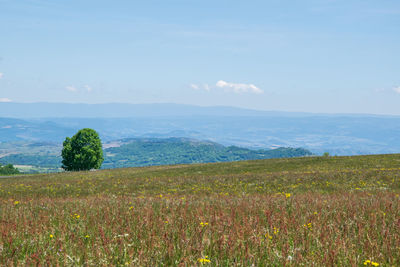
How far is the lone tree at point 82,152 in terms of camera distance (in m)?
81.5

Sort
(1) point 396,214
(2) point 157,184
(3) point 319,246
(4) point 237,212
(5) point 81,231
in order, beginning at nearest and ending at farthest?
1. (3) point 319,246
2. (5) point 81,231
3. (1) point 396,214
4. (4) point 237,212
5. (2) point 157,184

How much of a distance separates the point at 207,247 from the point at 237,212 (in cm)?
426

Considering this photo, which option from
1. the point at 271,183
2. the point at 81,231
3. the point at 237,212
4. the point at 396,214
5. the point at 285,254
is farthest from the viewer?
the point at 271,183

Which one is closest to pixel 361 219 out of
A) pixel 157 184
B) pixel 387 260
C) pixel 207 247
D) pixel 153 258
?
pixel 387 260

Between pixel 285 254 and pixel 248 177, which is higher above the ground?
pixel 285 254

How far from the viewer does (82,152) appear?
81.9m

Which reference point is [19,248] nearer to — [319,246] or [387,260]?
[319,246]

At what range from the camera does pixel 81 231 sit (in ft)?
23.6

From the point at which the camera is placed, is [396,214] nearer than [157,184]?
Yes

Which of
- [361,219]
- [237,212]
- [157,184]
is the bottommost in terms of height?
[157,184]

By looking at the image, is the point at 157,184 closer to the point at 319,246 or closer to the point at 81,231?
the point at 81,231

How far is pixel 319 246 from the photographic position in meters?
5.33

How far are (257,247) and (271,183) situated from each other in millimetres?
23096

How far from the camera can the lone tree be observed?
8150 cm
